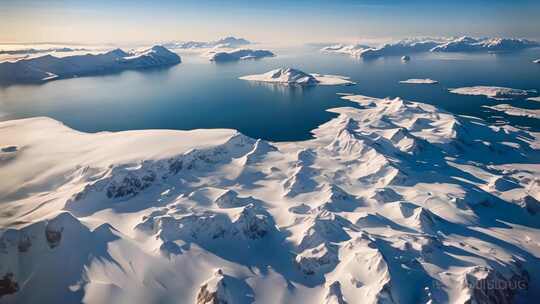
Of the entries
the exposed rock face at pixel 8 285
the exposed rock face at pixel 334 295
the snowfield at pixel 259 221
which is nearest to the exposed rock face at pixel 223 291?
the snowfield at pixel 259 221

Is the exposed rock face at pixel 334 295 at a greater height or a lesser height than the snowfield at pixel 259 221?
lesser

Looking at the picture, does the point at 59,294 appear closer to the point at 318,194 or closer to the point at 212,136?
the point at 318,194

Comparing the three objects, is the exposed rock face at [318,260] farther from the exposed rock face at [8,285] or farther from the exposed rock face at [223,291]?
the exposed rock face at [8,285]

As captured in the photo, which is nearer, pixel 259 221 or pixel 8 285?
pixel 8 285

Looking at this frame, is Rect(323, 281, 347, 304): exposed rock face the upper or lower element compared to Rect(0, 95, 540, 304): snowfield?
lower

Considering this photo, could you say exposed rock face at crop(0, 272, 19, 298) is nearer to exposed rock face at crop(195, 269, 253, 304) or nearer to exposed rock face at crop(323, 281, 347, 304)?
exposed rock face at crop(195, 269, 253, 304)

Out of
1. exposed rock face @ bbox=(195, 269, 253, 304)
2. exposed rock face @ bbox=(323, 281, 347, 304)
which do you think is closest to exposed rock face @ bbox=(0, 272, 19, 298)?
exposed rock face @ bbox=(195, 269, 253, 304)

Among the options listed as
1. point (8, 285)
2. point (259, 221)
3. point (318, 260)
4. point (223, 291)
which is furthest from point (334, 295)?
point (8, 285)

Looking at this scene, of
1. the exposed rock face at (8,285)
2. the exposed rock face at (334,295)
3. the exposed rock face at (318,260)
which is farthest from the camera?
the exposed rock face at (318,260)

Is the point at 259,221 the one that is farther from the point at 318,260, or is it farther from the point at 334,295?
the point at 334,295
